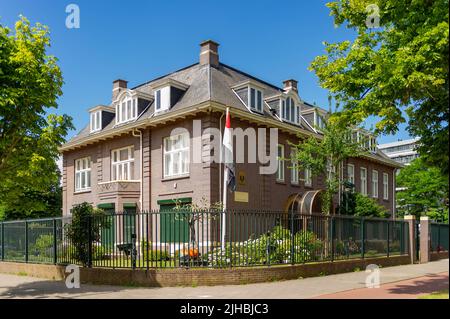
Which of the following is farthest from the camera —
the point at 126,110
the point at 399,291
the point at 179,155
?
the point at 126,110

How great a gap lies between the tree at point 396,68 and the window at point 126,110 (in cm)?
1591

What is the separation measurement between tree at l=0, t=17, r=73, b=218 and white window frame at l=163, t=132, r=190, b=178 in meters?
9.87

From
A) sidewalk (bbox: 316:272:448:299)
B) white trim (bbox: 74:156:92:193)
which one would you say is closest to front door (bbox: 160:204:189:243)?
sidewalk (bbox: 316:272:448:299)

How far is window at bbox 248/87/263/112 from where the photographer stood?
26.0m

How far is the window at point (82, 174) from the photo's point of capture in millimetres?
31781

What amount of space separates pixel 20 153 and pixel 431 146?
38.3 feet

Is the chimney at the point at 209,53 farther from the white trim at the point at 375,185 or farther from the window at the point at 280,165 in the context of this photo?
the white trim at the point at 375,185

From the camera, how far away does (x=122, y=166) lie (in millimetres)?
28750

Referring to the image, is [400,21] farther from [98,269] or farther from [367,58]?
[98,269]

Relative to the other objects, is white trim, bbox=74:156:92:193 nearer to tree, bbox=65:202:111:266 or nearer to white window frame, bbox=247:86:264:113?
white window frame, bbox=247:86:264:113

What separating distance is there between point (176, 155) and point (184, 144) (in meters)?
0.89

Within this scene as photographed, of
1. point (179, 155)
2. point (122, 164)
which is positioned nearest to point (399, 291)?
point (179, 155)

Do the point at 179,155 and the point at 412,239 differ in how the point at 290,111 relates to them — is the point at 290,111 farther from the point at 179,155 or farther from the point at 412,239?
the point at 412,239

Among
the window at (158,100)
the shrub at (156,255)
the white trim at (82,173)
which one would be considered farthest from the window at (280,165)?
the shrub at (156,255)
